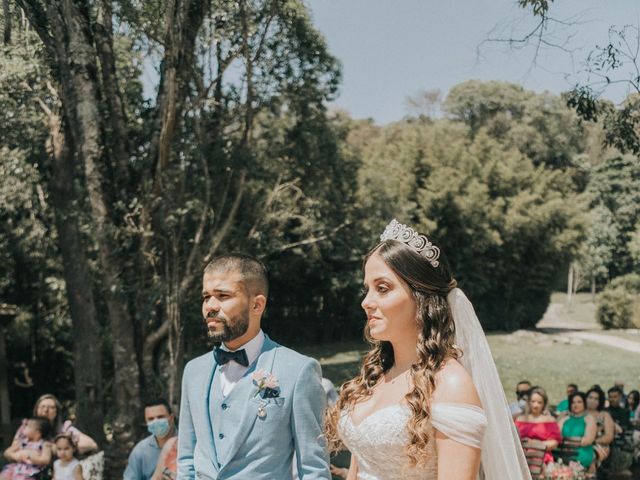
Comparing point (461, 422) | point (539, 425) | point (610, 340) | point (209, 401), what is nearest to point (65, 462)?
point (209, 401)

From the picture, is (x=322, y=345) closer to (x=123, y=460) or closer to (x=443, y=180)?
(x=443, y=180)

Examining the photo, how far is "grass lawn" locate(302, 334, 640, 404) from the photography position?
1652 centimetres

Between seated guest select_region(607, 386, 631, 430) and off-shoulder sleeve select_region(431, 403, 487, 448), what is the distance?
23.5 ft

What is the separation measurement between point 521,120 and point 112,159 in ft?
109

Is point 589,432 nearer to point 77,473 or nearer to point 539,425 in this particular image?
point 539,425

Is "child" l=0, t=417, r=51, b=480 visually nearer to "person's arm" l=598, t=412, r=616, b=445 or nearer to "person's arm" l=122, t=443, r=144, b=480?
"person's arm" l=122, t=443, r=144, b=480

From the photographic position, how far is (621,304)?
72.6 ft

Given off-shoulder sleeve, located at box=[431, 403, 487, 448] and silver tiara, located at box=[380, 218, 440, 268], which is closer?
off-shoulder sleeve, located at box=[431, 403, 487, 448]

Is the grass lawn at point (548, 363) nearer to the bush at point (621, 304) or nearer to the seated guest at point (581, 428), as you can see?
the bush at point (621, 304)

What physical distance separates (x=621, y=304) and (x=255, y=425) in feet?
72.1

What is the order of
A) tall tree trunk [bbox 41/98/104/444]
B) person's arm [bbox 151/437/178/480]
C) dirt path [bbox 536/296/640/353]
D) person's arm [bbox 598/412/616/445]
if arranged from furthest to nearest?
dirt path [bbox 536/296/640/353], tall tree trunk [bbox 41/98/104/444], person's arm [bbox 598/412/616/445], person's arm [bbox 151/437/178/480]

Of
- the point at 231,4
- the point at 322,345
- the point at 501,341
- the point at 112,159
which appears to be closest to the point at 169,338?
the point at 112,159

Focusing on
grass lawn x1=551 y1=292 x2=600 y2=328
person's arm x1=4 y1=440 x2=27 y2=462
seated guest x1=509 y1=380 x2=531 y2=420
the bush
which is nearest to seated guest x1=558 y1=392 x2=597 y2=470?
seated guest x1=509 y1=380 x2=531 y2=420

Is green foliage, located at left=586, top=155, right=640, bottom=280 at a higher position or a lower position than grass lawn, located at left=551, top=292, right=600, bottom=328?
higher
